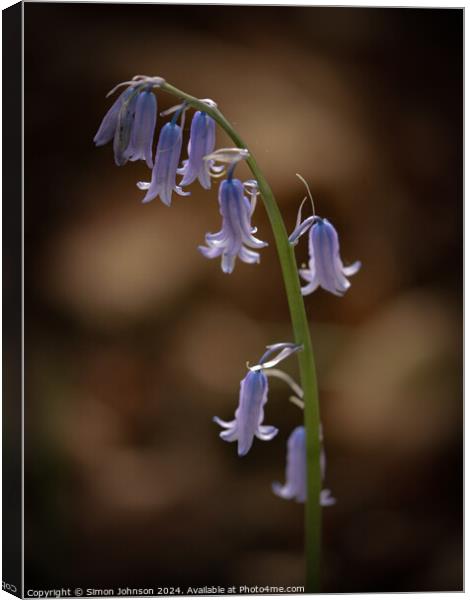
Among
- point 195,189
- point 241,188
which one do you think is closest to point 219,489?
point 195,189

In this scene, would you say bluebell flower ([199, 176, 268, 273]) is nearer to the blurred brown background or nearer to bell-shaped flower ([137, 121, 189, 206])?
bell-shaped flower ([137, 121, 189, 206])

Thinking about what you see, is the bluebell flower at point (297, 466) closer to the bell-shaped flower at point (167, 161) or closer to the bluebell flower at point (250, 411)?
the bluebell flower at point (250, 411)

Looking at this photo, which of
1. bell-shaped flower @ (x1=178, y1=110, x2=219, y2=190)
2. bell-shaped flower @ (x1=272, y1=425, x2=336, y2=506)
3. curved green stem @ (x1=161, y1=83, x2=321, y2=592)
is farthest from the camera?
bell-shaped flower @ (x1=272, y1=425, x2=336, y2=506)

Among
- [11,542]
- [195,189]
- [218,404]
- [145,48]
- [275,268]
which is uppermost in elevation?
Result: [145,48]

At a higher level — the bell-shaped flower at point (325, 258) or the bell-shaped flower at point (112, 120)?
the bell-shaped flower at point (112, 120)

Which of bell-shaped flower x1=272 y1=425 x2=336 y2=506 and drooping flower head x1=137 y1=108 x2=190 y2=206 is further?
bell-shaped flower x1=272 y1=425 x2=336 y2=506

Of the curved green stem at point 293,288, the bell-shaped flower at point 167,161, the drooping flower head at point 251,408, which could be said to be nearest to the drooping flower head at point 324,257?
the curved green stem at point 293,288

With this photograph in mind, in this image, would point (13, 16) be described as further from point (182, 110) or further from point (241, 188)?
Answer: point (241, 188)

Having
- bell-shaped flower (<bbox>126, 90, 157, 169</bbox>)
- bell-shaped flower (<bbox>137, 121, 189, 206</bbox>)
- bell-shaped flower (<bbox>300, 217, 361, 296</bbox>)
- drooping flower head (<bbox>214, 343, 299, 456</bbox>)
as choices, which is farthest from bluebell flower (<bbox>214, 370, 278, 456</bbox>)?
bell-shaped flower (<bbox>126, 90, 157, 169</bbox>)
